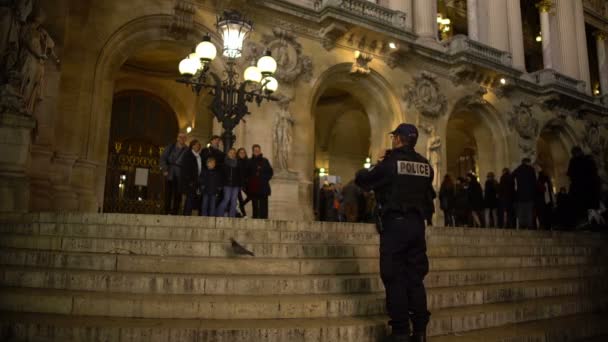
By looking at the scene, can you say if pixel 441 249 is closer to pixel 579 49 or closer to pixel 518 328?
pixel 518 328

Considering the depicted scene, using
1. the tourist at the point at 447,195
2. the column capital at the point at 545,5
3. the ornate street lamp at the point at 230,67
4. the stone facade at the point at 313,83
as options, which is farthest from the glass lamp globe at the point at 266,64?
the column capital at the point at 545,5

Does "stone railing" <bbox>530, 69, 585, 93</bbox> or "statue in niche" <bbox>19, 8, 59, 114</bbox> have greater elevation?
"stone railing" <bbox>530, 69, 585, 93</bbox>

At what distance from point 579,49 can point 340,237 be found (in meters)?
24.4

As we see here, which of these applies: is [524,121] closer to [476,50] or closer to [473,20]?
[476,50]

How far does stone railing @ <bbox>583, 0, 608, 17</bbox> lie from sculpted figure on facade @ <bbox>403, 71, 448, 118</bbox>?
54.0ft

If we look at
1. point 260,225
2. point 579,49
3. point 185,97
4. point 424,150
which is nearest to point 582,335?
point 260,225

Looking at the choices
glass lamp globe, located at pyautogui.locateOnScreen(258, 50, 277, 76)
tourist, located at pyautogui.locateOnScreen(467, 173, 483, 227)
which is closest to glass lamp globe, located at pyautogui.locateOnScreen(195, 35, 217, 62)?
glass lamp globe, located at pyautogui.locateOnScreen(258, 50, 277, 76)

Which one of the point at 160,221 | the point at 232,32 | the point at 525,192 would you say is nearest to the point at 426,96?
the point at 525,192

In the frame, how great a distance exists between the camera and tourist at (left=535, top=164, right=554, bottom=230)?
11.5 m

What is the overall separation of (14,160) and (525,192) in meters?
11.3

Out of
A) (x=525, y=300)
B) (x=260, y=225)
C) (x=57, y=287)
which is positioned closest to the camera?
(x=57, y=287)

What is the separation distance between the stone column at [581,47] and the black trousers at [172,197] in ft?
77.0

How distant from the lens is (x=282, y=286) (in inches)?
184

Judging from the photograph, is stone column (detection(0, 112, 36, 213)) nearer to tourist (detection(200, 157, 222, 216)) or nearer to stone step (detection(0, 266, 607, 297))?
tourist (detection(200, 157, 222, 216))
